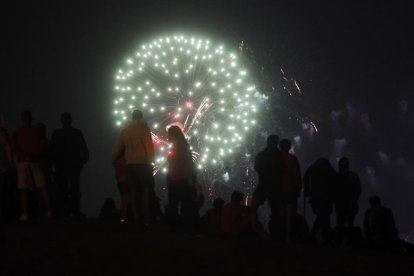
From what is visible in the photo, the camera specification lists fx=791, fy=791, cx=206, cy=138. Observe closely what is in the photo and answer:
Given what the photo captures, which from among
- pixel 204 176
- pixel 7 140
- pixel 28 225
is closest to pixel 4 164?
pixel 7 140

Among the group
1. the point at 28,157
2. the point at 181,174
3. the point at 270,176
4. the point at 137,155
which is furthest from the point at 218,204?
the point at 28,157

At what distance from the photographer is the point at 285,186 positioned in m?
13.1

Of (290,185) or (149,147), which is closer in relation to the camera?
(149,147)

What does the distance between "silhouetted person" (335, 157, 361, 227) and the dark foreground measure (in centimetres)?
305

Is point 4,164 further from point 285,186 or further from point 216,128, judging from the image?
point 216,128

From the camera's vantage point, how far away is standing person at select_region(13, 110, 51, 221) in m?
13.0

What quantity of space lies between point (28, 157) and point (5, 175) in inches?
44.5

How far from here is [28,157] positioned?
516 inches

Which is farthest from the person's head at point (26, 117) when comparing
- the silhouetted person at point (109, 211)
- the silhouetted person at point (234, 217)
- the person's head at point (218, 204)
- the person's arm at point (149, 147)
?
the person's head at point (218, 204)

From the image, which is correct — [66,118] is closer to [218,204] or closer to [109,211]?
[109,211]

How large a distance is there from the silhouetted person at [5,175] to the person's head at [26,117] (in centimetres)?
49

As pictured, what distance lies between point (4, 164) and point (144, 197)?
2.51m

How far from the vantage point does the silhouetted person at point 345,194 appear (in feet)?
47.9

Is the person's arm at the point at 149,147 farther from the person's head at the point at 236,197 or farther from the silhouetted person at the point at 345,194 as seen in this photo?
the silhouetted person at the point at 345,194
